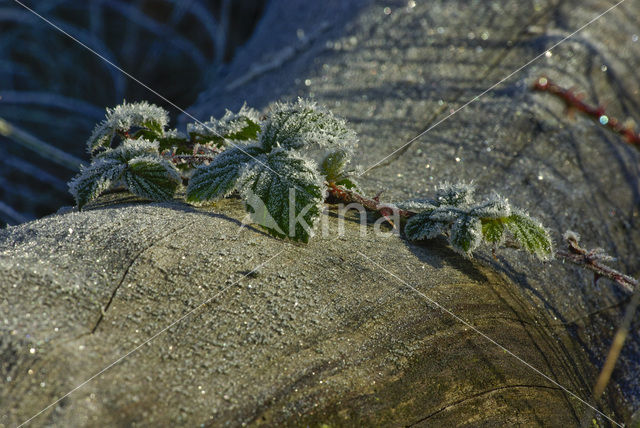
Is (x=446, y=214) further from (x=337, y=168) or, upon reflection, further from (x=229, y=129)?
(x=229, y=129)

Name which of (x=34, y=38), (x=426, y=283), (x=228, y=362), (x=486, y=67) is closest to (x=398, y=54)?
(x=486, y=67)

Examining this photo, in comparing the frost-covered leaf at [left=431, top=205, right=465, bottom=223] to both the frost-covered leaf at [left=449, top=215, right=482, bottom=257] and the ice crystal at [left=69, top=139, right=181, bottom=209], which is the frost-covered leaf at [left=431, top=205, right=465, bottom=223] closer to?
the frost-covered leaf at [left=449, top=215, right=482, bottom=257]

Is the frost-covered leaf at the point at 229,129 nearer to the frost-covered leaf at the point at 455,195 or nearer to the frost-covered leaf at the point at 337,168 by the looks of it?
the frost-covered leaf at the point at 337,168

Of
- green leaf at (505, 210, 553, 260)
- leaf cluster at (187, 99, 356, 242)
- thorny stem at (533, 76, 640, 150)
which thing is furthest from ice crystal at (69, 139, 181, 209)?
thorny stem at (533, 76, 640, 150)

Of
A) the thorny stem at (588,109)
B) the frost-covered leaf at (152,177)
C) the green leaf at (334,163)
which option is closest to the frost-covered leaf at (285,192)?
the green leaf at (334,163)

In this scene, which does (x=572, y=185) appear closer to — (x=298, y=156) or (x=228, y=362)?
(x=298, y=156)

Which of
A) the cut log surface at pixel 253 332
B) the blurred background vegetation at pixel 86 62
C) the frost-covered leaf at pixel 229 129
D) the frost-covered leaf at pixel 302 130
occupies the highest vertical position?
the blurred background vegetation at pixel 86 62
